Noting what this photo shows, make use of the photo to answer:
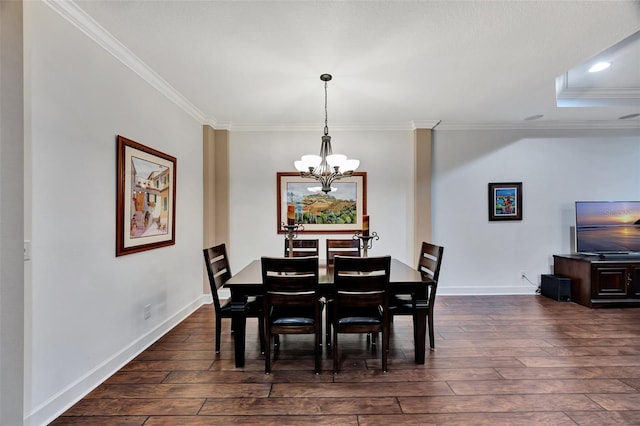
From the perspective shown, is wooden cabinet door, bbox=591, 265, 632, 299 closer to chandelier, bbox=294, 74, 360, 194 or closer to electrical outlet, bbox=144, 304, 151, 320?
chandelier, bbox=294, 74, 360, 194

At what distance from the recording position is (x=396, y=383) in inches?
90.1

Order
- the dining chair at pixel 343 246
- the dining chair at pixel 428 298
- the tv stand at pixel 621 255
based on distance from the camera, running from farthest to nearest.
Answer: the tv stand at pixel 621 255 < the dining chair at pixel 343 246 < the dining chair at pixel 428 298

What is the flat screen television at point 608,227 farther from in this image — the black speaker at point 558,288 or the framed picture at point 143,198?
the framed picture at point 143,198

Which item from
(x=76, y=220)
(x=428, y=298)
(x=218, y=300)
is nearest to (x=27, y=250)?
(x=76, y=220)

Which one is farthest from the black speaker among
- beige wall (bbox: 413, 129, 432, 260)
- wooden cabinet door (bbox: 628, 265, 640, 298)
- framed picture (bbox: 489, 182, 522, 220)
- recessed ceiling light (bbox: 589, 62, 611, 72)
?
recessed ceiling light (bbox: 589, 62, 611, 72)

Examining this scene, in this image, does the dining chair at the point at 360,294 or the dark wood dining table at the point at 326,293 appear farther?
the dark wood dining table at the point at 326,293

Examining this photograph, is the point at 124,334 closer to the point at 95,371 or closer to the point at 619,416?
the point at 95,371

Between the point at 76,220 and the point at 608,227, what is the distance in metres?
6.02

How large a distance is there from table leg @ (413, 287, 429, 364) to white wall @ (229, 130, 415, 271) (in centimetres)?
206

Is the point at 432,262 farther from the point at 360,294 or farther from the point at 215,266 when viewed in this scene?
the point at 215,266

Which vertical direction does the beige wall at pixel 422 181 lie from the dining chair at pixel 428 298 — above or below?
above

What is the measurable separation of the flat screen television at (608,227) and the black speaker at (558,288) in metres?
0.50

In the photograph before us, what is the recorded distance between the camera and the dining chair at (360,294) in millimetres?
2260

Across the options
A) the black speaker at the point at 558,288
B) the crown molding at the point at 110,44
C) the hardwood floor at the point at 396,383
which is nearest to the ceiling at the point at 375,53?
the crown molding at the point at 110,44
